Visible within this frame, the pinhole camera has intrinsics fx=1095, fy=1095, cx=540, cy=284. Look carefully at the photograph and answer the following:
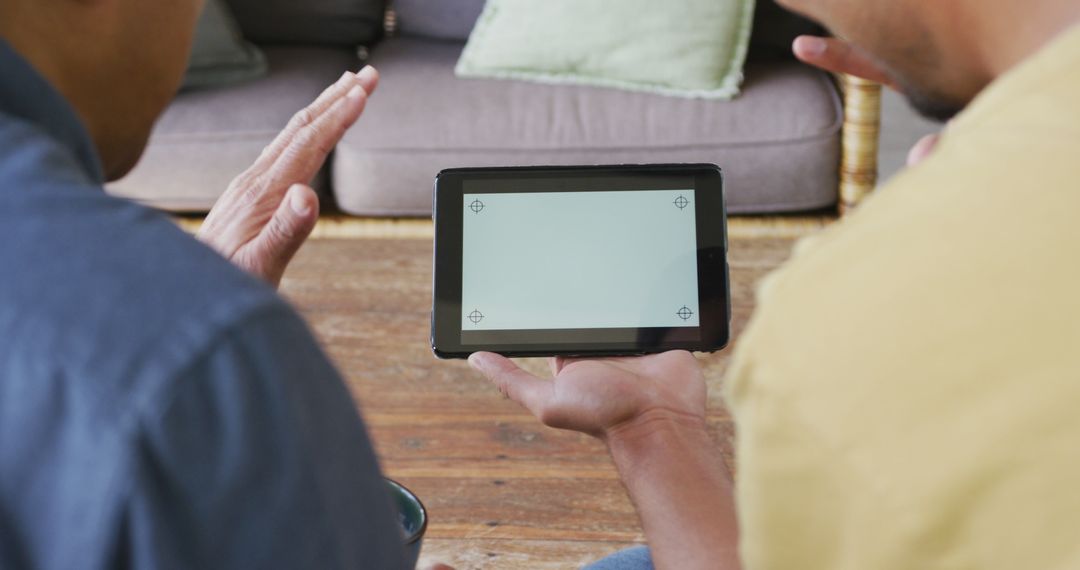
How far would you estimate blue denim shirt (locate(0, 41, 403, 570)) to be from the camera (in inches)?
16.4

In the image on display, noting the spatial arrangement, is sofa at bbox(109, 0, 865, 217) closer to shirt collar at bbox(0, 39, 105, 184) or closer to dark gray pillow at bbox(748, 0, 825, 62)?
dark gray pillow at bbox(748, 0, 825, 62)

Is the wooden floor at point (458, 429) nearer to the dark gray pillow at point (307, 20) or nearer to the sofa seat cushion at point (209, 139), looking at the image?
the sofa seat cushion at point (209, 139)

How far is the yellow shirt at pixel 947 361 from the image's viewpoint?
39 cm

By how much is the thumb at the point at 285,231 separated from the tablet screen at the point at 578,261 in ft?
0.80

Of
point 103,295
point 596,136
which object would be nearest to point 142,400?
point 103,295

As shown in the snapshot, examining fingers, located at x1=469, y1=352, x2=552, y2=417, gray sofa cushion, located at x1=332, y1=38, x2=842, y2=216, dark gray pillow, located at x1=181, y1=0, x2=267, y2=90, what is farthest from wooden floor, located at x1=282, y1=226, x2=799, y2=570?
dark gray pillow, located at x1=181, y1=0, x2=267, y2=90

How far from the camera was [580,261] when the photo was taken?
1.18 meters

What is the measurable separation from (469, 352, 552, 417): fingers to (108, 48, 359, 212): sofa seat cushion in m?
1.29

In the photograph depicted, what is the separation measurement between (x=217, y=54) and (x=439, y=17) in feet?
1.73

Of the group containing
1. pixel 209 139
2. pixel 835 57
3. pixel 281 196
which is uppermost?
pixel 835 57

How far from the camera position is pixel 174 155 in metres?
2.29

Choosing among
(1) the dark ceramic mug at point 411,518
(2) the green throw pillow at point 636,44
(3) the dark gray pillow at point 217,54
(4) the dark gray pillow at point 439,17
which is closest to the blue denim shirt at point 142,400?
(1) the dark ceramic mug at point 411,518

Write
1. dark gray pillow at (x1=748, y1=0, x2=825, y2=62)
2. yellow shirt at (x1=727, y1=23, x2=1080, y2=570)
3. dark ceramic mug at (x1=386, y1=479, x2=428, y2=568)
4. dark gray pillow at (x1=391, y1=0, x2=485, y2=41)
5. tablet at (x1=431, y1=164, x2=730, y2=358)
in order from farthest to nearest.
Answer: dark gray pillow at (x1=391, y1=0, x2=485, y2=41) → dark gray pillow at (x1=748, y1=0, x2=825, y2=62) → tablet at (x1=431, y1=164, x2=730, y2=358) → dark ceramic mug at (x1=386, y1=479, x2=428, y2=568) → yellow shirt at (x1=727, y1=23, x2=1080, y2=570)

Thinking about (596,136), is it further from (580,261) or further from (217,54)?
(580,261)
